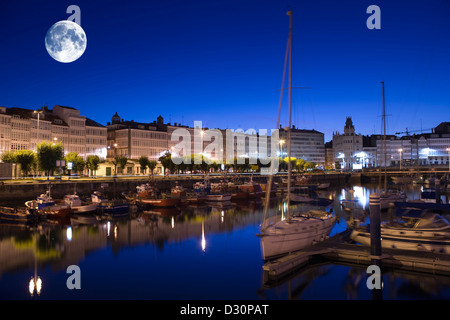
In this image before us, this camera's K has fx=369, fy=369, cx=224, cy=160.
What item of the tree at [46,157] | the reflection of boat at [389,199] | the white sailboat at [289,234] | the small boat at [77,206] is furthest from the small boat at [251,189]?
the white sailboat at [289,234]

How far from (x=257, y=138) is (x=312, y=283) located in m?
162

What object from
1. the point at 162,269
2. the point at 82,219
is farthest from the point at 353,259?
the point at 82,219

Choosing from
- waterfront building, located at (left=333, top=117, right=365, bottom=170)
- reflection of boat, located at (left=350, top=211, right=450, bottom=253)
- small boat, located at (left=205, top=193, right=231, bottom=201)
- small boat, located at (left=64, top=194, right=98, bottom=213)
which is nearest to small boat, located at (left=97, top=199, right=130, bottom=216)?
small boat, located at (left=64, top=194, right=98, bottom=213)

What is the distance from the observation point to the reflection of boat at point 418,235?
19703mm

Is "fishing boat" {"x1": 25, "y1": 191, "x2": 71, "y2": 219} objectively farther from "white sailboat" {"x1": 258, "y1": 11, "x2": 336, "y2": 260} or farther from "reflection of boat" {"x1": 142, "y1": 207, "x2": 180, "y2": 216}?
"white sailboat" {"x1": 258, "y1": 11, "x2": 336, "y2": 260}

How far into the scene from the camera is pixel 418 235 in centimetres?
2034

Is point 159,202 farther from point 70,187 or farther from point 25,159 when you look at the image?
point 25,159

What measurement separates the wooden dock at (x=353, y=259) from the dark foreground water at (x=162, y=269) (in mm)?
464

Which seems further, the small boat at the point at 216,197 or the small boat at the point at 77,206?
the small boat at the point at 216,197

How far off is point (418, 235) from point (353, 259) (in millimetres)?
4379

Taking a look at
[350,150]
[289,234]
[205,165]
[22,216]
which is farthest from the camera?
[350,150]

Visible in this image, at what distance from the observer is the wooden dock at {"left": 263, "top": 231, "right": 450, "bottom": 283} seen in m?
17.2

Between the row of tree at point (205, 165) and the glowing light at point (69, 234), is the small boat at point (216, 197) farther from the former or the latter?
the row of tree at point (205, 165)
